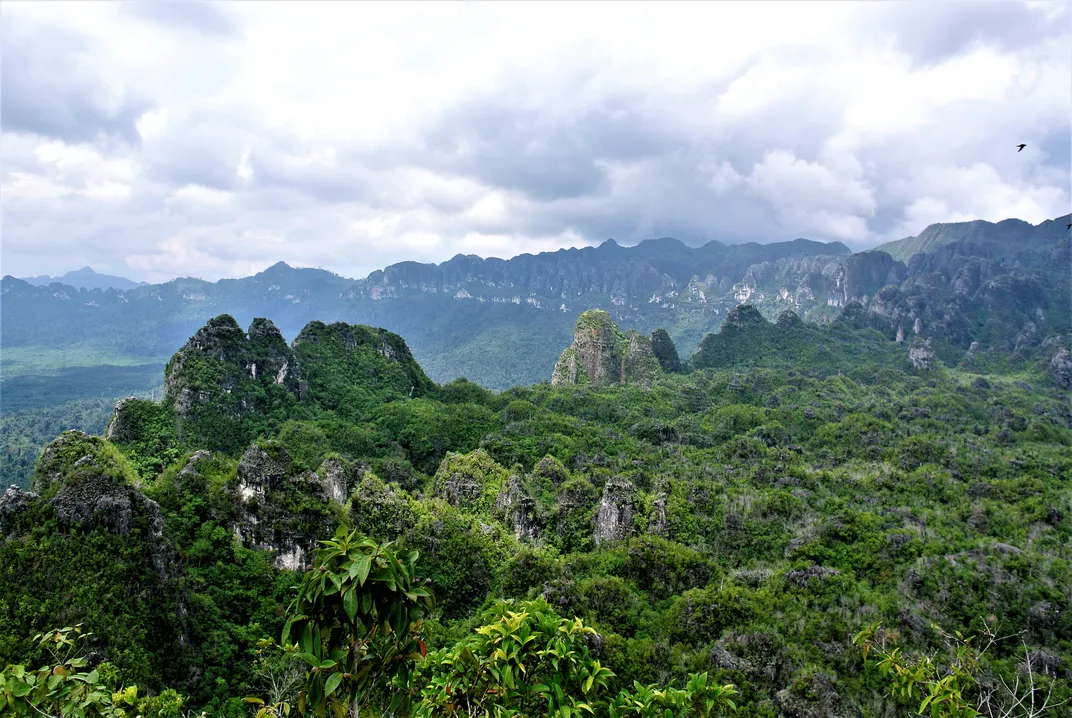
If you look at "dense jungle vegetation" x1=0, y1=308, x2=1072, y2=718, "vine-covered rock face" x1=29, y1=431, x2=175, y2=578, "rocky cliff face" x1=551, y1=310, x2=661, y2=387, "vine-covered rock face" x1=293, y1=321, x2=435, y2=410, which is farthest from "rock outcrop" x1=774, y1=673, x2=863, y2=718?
"rocky cliff face" x1=551, y1=310, x2=661, y2=387

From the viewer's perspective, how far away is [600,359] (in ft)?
352

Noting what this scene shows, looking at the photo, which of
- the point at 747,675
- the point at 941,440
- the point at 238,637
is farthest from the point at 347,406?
the point at 941,440

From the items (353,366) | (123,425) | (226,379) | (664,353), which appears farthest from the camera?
(664,353)

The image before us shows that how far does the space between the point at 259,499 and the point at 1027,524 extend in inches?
1858

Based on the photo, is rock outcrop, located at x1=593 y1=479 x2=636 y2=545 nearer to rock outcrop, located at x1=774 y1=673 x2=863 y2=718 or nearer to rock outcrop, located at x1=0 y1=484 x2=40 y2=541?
rock outcrop, located at x1=774 y1=673 x2=863 y2=718

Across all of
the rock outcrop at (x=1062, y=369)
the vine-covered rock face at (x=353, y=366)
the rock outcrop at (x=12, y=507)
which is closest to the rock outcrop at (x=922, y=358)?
the rock outcrop at (x=1062, y=369)

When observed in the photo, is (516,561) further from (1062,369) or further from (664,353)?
(1062,369)

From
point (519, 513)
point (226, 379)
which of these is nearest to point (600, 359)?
point (226, 379)

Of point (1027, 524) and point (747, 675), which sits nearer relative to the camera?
point (747, 675)

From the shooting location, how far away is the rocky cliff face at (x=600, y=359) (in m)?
107

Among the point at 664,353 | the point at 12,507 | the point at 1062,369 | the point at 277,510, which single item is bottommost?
the point at 1062,369

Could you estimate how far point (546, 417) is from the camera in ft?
212

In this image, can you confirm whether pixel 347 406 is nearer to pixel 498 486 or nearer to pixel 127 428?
pixel 127 428

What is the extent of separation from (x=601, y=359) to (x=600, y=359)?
0.25 m
